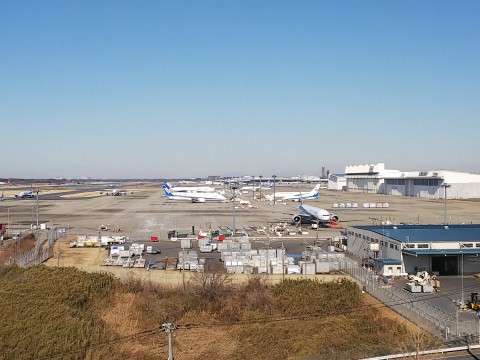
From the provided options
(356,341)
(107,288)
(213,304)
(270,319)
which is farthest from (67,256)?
(356,341)

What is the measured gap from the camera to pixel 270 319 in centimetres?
2994

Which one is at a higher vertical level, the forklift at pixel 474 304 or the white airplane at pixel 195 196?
the white airplane at pixel 195 196

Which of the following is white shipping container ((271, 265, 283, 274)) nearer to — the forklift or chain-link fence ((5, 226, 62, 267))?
the forklift

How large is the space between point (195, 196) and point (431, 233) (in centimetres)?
9232

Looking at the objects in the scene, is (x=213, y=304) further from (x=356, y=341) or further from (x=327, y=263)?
(x=327, y=263)

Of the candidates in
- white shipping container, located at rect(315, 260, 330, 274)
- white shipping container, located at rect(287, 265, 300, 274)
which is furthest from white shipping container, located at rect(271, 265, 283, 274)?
white shipping container, located at rect(315, 260, 330, 274)

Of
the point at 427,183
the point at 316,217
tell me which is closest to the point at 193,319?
the point at 316,217

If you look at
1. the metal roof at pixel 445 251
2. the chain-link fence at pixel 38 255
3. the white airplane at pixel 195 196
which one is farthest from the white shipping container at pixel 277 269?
the white airplane at pixel 195 196

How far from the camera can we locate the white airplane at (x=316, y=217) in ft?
242

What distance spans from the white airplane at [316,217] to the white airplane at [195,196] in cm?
5406

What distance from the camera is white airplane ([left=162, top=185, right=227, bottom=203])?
134m

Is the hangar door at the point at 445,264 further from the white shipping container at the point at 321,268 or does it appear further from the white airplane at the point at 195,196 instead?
the white airplane at the point at 195,196

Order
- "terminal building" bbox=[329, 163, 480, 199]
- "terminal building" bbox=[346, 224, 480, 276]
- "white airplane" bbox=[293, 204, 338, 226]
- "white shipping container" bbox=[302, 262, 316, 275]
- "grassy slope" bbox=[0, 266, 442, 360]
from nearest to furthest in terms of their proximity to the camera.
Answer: "grassy slope" bbox=[0, 266, 442, 360], "terminal building" bbox=[346, 224, 480, 276], "white shipping container" bbox=[302, 262, 316, 275], "white airplane" bbox=[293, 204, 338, 226], "terminal building" bbox=[329, 163, 480, 199]

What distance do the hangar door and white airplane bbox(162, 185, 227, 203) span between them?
9346 centimetres
